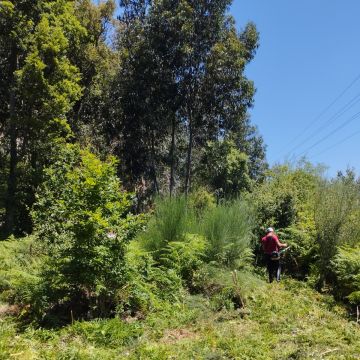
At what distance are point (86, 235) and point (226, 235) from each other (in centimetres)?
442

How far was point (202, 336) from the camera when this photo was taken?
6520 mm

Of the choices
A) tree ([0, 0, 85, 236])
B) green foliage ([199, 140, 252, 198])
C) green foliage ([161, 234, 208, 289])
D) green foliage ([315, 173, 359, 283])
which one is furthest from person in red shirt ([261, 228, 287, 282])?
green foliage ([199, 140, 252, 198])

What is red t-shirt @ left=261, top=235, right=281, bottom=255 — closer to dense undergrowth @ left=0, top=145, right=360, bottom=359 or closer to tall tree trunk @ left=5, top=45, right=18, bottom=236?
dense undergrowth @ left=0, top=145, right=360, bottom=359

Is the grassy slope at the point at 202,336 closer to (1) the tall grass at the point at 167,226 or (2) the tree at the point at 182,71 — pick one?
(1) the tall grass at the point at 167,226

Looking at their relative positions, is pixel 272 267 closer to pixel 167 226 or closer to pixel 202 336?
pixel 167 226

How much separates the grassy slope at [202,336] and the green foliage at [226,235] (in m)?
2.18

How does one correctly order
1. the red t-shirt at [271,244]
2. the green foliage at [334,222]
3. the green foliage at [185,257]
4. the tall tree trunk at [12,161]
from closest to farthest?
1. the green foliage at [185,257]
2. the green foliage at [334,222]
3. the red t-shirt at [271,244]
4. the tall tree trunk at [12,161]

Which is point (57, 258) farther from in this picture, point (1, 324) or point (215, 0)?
point (215, 0)

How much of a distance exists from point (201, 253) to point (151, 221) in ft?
5.76

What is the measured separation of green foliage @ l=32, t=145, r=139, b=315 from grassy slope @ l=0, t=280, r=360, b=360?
75cm

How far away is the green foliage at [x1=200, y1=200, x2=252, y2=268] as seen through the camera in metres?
10.3

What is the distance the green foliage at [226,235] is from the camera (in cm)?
1026

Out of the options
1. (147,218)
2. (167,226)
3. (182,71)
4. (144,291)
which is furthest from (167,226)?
(182,71)

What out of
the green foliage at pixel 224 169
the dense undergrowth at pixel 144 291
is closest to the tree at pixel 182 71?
the green foliage at pixel 224 169
